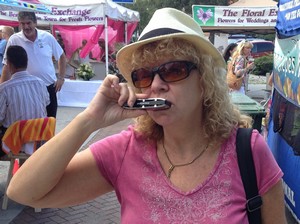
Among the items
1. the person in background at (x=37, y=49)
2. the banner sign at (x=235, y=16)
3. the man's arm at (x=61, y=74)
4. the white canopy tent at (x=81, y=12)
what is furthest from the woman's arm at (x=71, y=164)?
the banner sign at (x=235, y=16)

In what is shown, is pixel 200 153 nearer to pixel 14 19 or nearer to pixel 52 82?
pixel 52 82

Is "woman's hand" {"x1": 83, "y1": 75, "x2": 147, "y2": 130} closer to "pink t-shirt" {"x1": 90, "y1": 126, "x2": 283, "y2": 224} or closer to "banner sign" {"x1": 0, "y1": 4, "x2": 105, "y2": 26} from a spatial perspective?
"pink t-shirt" {"x1": 90, "y1": 126, "x2": 283, "y2": 224}

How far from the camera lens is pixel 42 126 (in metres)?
4.42

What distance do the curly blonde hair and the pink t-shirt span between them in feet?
0.25

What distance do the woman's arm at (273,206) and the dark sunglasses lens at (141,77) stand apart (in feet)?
2.10

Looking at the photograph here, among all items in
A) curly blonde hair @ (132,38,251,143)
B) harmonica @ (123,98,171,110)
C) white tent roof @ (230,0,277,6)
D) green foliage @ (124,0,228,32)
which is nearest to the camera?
harmonica @ (123,98,171,110)

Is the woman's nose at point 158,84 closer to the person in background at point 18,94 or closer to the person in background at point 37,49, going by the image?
the person in background at point 18,94

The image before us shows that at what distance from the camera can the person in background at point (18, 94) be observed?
4.45 m

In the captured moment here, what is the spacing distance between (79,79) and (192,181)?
Answer: 976 centimetres

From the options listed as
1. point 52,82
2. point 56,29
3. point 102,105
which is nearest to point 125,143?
point 102,105

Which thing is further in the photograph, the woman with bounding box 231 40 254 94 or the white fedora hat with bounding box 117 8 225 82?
the woman with bounding box 231 40 254 94

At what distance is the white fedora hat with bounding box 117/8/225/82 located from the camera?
158cm

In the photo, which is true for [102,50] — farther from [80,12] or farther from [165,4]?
[165,4]

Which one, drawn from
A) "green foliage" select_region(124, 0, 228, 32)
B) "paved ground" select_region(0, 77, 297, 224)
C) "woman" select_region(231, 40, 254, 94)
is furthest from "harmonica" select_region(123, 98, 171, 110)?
"green foliage" select_region(124, 0, 228, 32)
